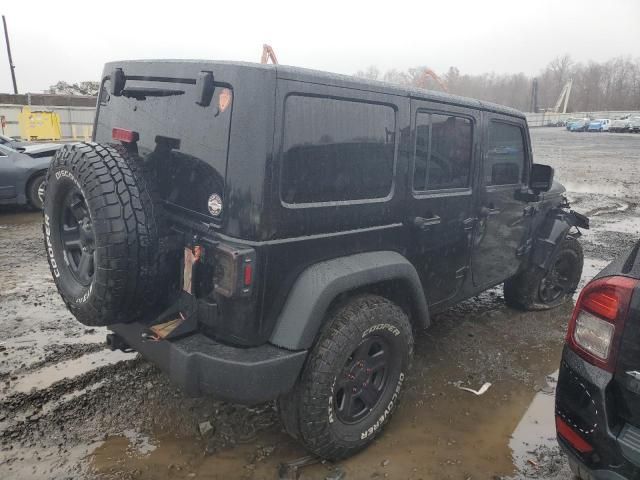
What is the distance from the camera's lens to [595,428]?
1877 mm

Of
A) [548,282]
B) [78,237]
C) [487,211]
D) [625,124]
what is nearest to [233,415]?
[78,237]

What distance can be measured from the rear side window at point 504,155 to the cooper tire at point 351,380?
147 cm

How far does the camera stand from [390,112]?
2.65 meters

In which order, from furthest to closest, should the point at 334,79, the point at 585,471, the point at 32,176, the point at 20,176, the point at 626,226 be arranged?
the point at 626,226 → the point at 32,176 → the point at 20,176 → the point at 334,79 → the point at 585,471

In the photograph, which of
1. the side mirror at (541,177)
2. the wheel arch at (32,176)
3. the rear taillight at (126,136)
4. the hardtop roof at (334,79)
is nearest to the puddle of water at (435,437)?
the side mirror at (541,177)

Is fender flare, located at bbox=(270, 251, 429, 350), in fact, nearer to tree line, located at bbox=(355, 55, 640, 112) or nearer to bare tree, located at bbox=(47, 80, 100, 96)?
bare tree, located at bbox=(47, 80, 100, 96)

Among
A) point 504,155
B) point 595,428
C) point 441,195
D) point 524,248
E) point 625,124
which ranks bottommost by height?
point 595,428

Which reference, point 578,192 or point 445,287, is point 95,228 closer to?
point 445,287

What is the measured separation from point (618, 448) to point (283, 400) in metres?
1.46

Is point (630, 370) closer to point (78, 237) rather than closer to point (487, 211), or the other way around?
point (487, 211)

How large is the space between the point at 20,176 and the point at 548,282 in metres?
8.22

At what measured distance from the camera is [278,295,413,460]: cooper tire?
7.79 ft

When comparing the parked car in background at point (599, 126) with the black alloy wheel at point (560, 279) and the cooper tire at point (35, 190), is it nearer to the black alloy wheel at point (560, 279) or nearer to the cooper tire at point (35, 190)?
the black alloy wheel at point (560, 279)

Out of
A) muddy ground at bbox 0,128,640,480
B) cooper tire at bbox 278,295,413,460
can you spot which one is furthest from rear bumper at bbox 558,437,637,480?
cooper tire at bbox 278,295,413,460
